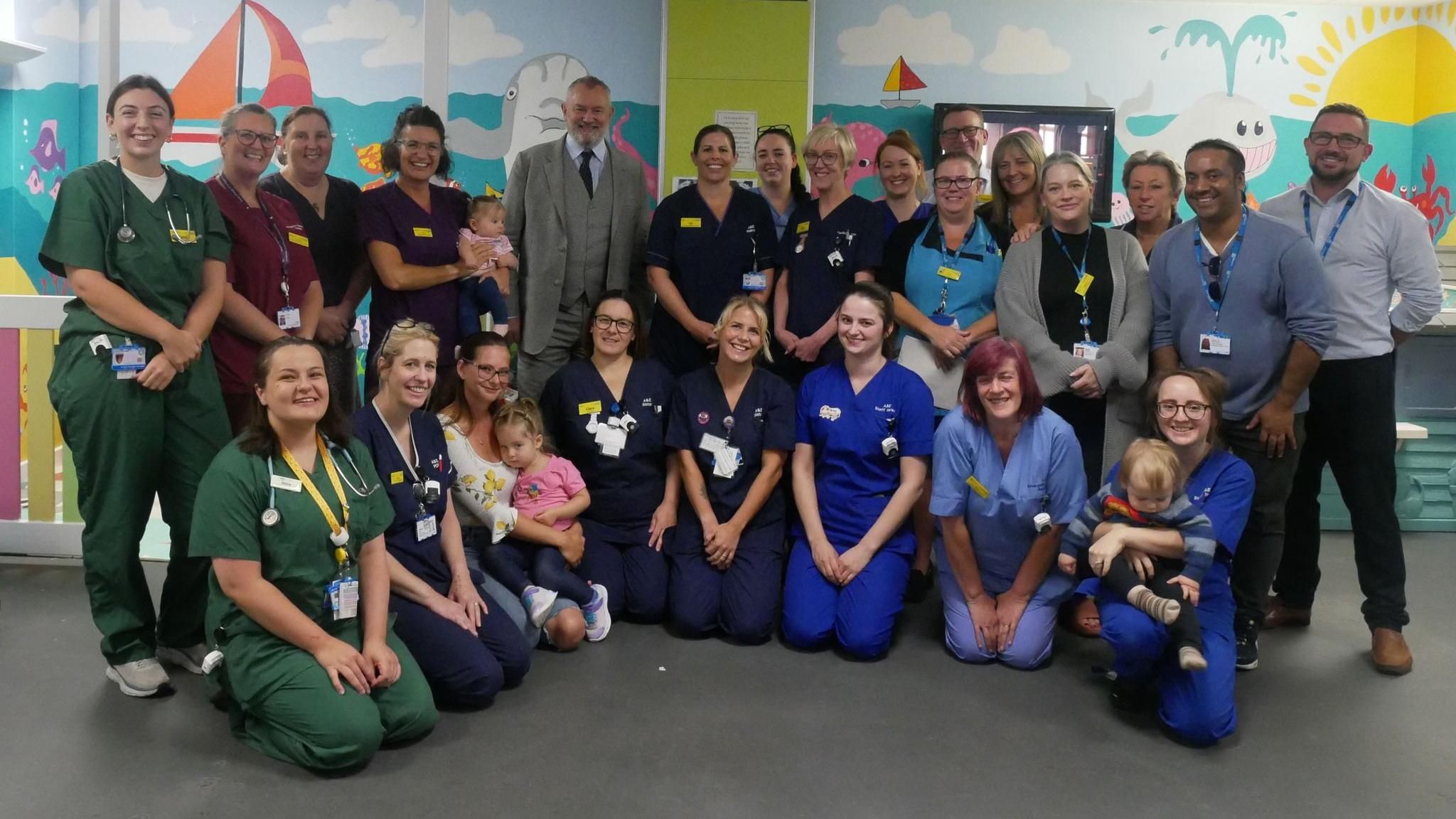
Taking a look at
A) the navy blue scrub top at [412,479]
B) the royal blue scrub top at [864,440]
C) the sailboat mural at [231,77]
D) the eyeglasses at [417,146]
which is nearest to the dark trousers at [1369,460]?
the royal blue scrub top at [864,440]

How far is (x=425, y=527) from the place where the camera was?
2902mm

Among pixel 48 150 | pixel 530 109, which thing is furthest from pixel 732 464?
pixel 48 150

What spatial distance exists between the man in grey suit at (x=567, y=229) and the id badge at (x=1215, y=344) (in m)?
1.98

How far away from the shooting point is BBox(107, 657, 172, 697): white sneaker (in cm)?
275

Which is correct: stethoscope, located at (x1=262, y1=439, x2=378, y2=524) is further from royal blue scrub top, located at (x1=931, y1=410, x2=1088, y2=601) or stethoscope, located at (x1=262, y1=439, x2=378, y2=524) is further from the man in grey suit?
royal blue scrub top, located at (x1=931, y1=410, x2=1088, y2=601)

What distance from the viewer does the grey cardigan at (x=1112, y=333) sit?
3287mm

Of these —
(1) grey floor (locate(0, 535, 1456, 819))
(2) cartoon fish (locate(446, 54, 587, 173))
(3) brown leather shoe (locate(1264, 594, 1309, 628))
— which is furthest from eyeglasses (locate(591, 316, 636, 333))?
(2) cartoon fish (locate(446, 54, 587, 173))

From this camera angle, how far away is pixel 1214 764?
2480mm

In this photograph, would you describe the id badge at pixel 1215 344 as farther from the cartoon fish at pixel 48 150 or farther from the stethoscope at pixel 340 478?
the cartoon fish at pixel 48 150

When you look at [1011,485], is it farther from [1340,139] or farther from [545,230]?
[545,230]

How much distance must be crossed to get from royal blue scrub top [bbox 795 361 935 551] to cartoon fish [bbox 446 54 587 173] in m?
3.63

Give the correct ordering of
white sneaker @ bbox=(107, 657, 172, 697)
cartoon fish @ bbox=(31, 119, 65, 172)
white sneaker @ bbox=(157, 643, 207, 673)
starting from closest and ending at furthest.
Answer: white sneaker @ bbox=(107, 657, 172, 697) < white sneaker @ bbox=(157, 643, 207, 673) < cartoon fish @ bbox=(31, 119, 65, 172)

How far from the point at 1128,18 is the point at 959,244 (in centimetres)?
384

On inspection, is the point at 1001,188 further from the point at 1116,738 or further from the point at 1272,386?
the point at 1116,738
